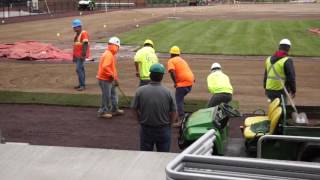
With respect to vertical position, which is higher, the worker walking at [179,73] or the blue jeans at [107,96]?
the worker walking at [179,73]

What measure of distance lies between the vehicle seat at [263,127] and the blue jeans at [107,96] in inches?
190

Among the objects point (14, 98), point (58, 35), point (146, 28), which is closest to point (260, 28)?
point (146, 28)

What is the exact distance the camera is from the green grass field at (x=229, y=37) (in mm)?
27128

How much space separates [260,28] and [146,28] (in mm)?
8255

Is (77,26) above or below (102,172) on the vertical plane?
above

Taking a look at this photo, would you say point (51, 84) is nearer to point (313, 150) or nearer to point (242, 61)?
point (242, 61)

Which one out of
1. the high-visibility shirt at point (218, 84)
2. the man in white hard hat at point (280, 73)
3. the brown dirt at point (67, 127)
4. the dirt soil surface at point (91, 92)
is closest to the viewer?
the man in white hard hat at point (280, 73)

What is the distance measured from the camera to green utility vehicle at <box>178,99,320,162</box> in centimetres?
752

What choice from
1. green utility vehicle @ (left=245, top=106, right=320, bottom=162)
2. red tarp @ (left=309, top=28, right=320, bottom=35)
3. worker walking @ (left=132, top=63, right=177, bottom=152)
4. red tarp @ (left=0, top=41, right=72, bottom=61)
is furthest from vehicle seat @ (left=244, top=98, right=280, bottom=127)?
red tarp @ (left=309, top=28, right=320, bottom=35)

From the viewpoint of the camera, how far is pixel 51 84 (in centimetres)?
1792

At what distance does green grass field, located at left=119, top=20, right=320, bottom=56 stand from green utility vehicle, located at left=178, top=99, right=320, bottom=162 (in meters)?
17.2

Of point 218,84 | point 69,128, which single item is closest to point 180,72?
point 218,84

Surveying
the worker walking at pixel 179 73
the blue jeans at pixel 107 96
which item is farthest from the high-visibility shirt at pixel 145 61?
the worker walking at pixel 179 73

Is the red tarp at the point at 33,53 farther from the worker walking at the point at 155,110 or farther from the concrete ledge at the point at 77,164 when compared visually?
the concrete ledge at the point at 77,164
